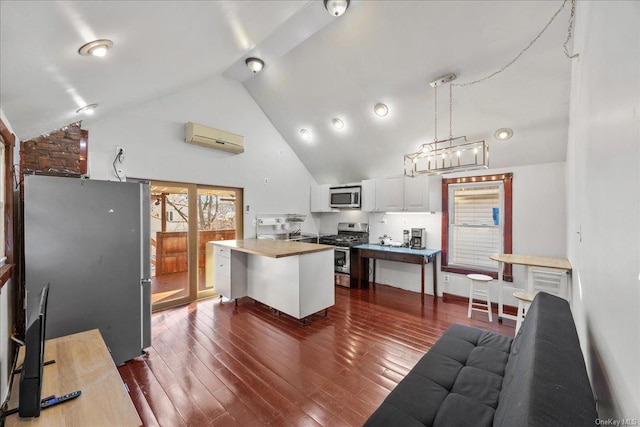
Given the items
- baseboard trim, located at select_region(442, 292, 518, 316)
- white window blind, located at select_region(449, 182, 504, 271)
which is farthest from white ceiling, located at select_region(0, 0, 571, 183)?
baseboard trim, located at select_region(442, 292, 518, 316)

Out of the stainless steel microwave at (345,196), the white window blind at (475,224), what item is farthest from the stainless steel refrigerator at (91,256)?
the white window blind at (475,224)

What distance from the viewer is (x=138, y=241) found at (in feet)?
7.97

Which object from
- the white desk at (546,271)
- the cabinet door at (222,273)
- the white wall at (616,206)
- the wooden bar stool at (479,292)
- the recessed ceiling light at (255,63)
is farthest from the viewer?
the cabinet door at (222,273)

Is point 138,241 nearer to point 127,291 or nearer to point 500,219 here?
point 127,291

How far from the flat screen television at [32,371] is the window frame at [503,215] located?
15.4 ft

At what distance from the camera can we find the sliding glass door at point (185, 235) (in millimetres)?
4062

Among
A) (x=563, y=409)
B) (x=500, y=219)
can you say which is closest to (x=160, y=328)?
(x=563, y=409)

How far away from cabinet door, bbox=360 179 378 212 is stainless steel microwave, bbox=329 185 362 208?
0.32ft

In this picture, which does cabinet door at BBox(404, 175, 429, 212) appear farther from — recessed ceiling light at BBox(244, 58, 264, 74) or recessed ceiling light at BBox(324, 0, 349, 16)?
recessed ceiling light at BBox(244, 58, 264, 74)

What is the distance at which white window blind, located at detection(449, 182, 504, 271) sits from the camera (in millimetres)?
4090

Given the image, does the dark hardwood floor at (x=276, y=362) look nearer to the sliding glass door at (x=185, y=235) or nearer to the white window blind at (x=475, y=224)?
the sliding glass door at (x=185, y=235)

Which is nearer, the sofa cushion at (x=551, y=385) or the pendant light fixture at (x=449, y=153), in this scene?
the sofa cushion at (x=551, y=385)

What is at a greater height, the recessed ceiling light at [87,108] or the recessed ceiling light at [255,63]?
the recessed ceiling light at [255,63]

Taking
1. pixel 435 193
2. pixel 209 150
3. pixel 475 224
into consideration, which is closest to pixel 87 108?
pixel 209 150
